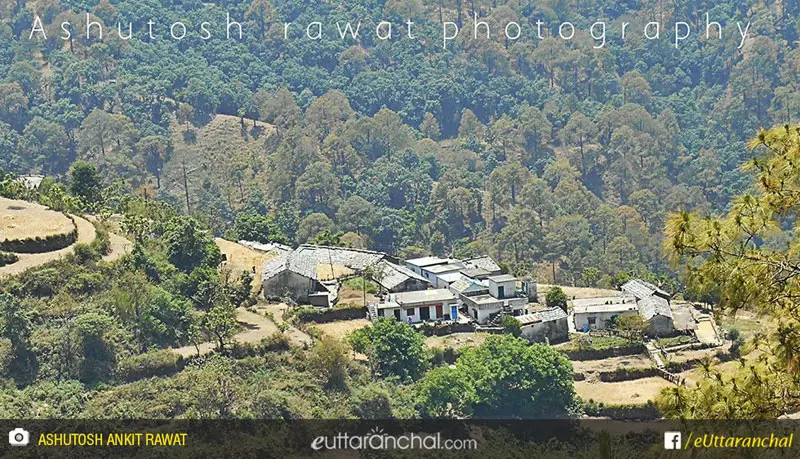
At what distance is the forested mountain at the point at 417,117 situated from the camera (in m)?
55.3

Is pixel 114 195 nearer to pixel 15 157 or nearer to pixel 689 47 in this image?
pixel 15 157

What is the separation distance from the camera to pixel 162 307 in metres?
25.5

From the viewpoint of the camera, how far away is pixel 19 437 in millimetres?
19234

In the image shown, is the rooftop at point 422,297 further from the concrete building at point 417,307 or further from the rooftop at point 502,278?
the rooftop at point 502,278

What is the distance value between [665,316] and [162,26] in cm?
5906

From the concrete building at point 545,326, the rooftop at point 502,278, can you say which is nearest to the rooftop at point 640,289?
the concrete building at point 545,326

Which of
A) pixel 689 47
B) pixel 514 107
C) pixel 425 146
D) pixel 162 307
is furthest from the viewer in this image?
pixel 689 47

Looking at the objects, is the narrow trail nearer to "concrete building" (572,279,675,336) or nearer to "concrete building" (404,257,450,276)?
"concrete building" (404,257,450,276)

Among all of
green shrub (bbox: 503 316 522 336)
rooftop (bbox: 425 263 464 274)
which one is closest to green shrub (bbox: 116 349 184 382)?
green shrub (bbox: 503 316 522 336)

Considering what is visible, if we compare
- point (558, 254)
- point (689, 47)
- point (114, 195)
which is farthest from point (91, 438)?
A: point (689, 47)

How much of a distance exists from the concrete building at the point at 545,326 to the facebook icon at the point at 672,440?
64.5 feet

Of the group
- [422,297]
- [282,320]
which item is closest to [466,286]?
[422,297]

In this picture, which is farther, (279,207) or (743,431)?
(279,207)

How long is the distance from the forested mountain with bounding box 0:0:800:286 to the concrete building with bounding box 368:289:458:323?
694 centimetres
